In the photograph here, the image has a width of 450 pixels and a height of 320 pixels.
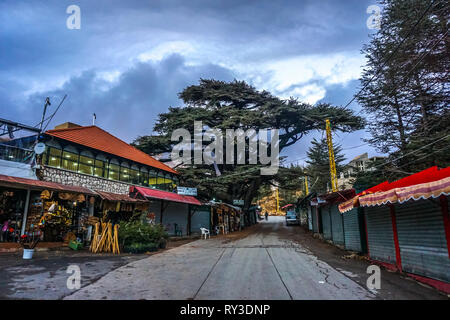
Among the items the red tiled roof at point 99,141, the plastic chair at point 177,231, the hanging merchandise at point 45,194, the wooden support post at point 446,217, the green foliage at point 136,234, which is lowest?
the plastic chair at point 177,231

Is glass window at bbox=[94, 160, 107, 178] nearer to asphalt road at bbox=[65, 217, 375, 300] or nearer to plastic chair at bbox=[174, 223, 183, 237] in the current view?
plastic chair at bbox=[174, 223, 183, 237]

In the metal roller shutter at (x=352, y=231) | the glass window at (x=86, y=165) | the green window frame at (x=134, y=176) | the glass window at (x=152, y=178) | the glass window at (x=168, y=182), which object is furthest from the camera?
the glass window at (x=168, y=182)

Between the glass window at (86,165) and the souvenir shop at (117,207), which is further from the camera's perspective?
the glass window at (86,165)

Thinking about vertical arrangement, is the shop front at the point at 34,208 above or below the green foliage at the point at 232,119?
below

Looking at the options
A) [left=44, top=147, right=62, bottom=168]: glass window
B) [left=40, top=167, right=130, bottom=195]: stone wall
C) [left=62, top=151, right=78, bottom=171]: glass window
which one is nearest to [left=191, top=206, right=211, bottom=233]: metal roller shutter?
[left=40, top=167, right=130, bottom=195]: stone wall

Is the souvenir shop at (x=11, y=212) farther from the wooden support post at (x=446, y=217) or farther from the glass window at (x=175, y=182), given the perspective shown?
the wooden support post at (x=446, y=217)

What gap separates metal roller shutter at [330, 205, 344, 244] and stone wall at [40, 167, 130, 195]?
15297 mm

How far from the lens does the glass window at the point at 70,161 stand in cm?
1609

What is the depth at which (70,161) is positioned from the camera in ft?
54.1

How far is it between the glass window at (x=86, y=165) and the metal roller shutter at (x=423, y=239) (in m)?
17.3

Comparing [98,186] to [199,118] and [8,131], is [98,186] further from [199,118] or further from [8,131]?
[199,118]

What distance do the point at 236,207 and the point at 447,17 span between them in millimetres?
27642

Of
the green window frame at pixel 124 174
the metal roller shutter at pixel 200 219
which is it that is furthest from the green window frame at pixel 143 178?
the metal roller shutter at pixel 200 219
